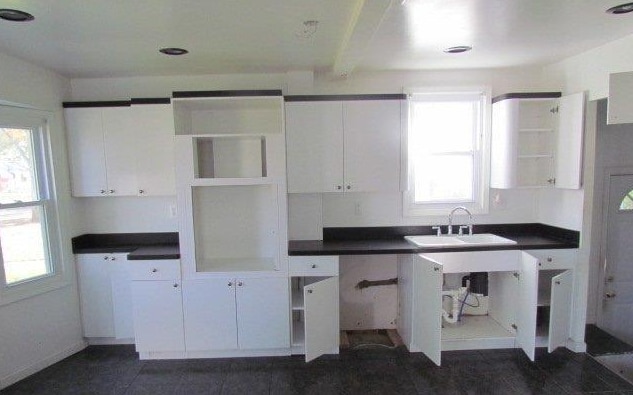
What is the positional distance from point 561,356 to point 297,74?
3263 millimetres

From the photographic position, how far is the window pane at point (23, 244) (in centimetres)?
265

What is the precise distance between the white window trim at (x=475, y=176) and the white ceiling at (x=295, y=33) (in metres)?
0.26

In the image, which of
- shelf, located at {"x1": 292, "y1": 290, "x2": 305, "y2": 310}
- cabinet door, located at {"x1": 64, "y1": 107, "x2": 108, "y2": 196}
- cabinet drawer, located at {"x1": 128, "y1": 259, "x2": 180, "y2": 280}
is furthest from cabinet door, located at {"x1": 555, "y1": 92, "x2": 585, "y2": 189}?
cabinet door, located at {"x1": 64, "y1": 107, "x2": 108, "y2": 196}

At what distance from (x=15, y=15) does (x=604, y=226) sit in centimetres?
472

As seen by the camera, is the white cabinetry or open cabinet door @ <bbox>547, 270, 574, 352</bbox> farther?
the white cabinetry

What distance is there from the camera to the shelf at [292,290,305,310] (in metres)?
2.90

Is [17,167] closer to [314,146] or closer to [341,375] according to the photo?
[314,146]

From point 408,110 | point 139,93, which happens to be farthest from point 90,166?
point 408,110

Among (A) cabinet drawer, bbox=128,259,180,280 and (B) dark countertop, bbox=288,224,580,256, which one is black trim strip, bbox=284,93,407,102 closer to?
(B) dark countertop, bbox=288,224,580,256

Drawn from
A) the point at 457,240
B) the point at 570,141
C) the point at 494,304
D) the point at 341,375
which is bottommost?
the point at 341,375

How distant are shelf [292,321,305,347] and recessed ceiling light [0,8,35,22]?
9.18 feet

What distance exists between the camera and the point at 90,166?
3.04 metres

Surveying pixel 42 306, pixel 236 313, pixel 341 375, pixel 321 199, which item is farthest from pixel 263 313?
pixel 42 306

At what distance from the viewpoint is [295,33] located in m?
2.19
